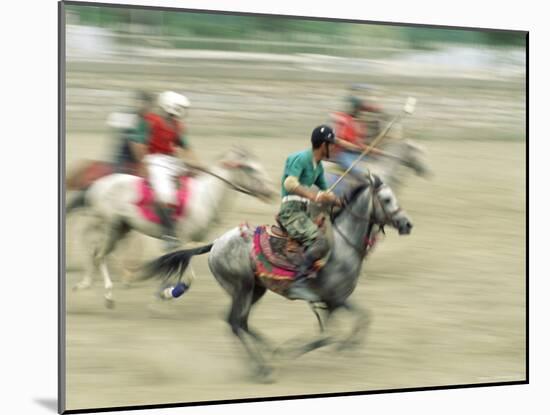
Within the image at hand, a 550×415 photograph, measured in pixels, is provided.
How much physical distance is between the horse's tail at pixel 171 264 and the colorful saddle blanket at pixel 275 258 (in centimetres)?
29

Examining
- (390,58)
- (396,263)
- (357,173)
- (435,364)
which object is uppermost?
(390,58)

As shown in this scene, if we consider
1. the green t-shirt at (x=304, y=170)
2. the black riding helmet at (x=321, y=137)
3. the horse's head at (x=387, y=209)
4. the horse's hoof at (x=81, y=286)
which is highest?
the black riding helmet at (x=321, y=137)

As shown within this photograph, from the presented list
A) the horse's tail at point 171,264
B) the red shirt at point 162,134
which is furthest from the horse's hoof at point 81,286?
the red shirt at point 162,134

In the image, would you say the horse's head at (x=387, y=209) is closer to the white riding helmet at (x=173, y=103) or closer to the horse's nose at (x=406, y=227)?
the horse's nose at (x=406, y=227)

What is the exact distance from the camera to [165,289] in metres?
8.08

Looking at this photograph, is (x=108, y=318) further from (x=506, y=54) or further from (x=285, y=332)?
(x=506, y=54)

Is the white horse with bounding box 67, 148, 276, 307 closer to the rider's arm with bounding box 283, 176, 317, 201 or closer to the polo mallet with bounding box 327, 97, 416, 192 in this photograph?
the rider's arm with bounding box 283, 176, 317, 201

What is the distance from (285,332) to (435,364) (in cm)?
108

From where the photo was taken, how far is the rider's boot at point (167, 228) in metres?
8.02

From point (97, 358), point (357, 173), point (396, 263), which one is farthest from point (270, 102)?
point (97, 358)

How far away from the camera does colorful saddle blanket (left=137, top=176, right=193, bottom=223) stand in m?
7.99

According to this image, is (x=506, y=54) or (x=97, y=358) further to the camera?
(x=506, y=54)

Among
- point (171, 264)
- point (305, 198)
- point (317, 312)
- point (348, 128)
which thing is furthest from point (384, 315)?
point (171, 264)

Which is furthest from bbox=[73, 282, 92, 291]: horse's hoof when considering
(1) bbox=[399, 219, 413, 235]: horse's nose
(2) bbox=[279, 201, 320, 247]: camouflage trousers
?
(1) bbox=[399, 219, 413, 235]: horse's nose
